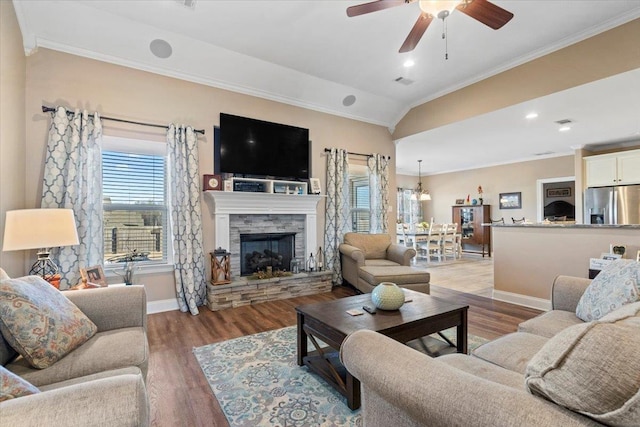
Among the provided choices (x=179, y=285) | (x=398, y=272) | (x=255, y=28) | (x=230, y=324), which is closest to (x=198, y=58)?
(x=255, y=28)

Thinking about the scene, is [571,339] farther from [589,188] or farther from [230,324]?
[589,188]

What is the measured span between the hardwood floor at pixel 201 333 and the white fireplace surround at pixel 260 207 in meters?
0.91

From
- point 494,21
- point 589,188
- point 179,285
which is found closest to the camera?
point 494,21

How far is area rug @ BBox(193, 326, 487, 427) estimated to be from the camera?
5.75 feet

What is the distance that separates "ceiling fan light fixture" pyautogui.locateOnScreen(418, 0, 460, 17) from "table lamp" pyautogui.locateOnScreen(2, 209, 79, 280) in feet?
9.82

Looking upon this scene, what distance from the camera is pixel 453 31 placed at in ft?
10.8

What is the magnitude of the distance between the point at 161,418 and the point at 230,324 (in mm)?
1485

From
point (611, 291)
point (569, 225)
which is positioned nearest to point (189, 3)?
point (611, 291)

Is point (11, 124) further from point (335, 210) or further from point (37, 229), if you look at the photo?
point (335, 210)

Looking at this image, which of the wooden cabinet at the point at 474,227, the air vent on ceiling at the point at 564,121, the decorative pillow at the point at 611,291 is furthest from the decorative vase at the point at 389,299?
the wooden cabinet at the point at 474,227

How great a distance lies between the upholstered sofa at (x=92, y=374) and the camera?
0.79 m

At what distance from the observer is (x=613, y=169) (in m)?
5.95

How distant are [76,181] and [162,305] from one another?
1.65 metres

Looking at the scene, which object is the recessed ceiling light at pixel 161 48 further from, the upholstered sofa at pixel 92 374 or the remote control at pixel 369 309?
the remote control at pixel 369 309
